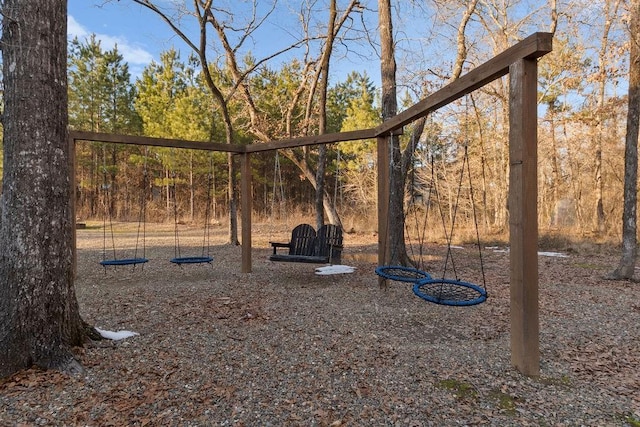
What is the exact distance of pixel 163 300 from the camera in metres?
4.05

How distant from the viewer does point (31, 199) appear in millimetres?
2260

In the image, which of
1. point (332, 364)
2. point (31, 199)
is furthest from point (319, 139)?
point (31, 199)

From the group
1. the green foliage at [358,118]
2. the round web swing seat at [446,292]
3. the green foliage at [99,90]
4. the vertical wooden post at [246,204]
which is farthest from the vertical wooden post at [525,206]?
the green foliage at [99,90]

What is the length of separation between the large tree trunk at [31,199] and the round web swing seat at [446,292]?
2349mm

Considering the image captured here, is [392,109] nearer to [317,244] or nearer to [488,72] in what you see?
[317,244]

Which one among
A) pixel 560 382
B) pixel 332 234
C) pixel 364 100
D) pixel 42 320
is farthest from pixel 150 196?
pixel 560 382

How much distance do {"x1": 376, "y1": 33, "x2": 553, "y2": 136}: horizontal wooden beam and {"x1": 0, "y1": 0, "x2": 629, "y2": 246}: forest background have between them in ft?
1.72

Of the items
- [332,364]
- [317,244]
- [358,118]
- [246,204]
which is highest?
[358,118]

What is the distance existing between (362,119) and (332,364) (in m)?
17.8

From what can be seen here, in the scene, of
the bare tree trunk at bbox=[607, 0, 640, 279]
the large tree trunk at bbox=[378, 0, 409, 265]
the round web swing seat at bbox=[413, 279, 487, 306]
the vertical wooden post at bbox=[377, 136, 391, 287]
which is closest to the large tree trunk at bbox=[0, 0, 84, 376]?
the round web swing seat at bbox=[413, 279, 487, 306]

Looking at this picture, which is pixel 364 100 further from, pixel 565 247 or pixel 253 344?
pixel 253 344

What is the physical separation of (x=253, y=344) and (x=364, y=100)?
18.6 m

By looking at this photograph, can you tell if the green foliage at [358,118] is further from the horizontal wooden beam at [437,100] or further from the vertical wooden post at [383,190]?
the vertical wooden post at [383,190]

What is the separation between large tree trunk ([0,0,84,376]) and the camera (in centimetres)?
222
